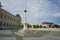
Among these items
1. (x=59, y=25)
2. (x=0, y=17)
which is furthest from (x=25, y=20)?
(x=59, y=25)

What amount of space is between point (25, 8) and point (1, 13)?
5426 mm

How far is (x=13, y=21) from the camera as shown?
18953 millimetres

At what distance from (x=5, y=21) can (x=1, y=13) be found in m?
1.43

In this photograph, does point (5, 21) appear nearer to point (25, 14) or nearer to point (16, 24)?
point (16, 24)

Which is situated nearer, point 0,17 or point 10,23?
point 0,17

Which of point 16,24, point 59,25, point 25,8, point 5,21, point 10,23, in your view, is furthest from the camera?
point 59,25

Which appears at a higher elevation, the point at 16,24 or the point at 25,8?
the point at 25,8

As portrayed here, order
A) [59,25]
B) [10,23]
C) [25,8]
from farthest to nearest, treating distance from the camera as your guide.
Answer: [59,25], [10,23], [25,8]

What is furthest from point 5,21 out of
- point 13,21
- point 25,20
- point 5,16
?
point 25,20

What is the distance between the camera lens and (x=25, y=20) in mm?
11000

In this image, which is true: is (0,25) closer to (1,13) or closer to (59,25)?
(1,13)

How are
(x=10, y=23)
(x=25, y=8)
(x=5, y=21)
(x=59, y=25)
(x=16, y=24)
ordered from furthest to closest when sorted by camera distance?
(x=59, y=25), (x=16, y=24), (x=10, y=23), (x=5, y=21), (x=25, y=8)

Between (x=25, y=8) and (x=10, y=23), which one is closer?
(x=25, y=8)

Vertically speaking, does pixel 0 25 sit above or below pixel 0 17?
below
